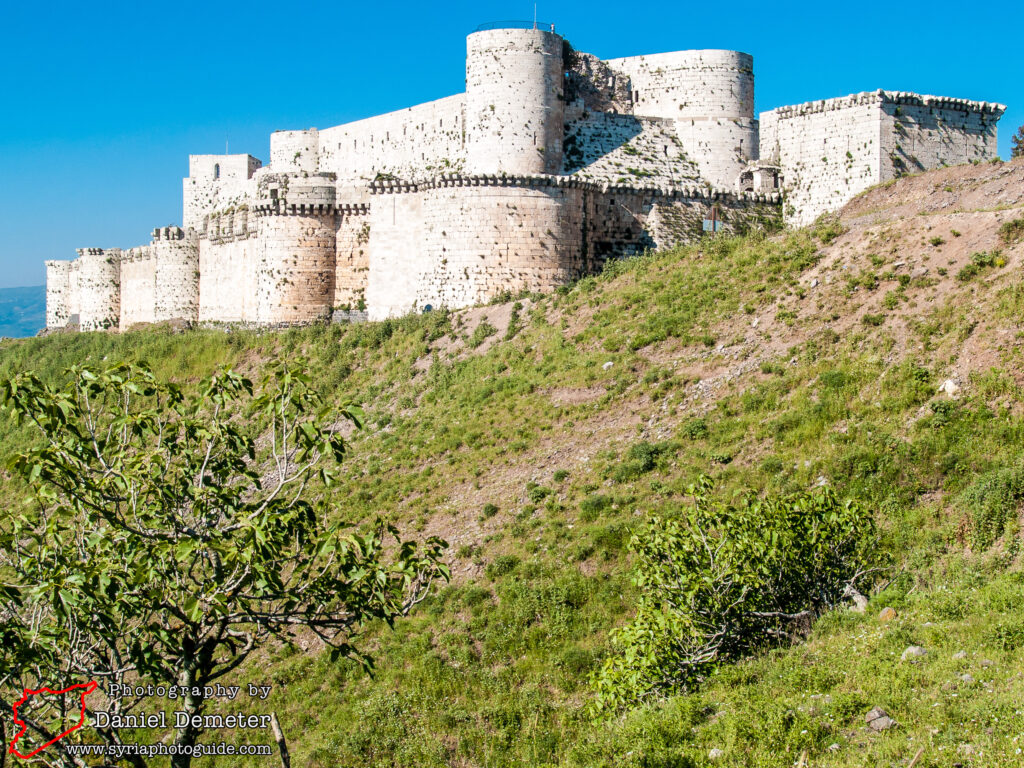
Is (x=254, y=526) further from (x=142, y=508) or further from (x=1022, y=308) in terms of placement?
(x=1022, y=308)

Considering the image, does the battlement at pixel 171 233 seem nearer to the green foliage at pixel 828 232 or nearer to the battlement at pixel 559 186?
the battlement at pixel 559 186

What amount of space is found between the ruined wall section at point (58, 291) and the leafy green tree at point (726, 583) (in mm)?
44719

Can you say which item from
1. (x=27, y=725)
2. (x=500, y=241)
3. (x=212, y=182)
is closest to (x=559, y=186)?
(x=500, y=241)

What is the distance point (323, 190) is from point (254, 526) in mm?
22797

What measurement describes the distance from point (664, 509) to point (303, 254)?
17.7 metres

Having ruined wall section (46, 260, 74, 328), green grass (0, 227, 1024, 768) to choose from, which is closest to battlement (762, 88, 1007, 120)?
green grass (0, 227, 1024, 768)

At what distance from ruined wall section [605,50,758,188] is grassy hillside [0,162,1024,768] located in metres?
7.40

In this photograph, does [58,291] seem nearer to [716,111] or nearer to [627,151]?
[627,151]

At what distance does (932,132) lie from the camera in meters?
23.6

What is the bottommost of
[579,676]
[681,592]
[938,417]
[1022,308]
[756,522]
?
[579,676]

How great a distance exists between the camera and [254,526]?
550 cm

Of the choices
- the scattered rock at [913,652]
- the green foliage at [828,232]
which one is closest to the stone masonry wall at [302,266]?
the green foliage at [828,232]

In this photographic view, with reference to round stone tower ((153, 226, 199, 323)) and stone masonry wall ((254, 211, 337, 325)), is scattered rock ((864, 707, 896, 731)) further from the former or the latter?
round stone tower ((153, 226, 199, 323))

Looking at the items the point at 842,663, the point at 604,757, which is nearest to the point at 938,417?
the point at 842,663
